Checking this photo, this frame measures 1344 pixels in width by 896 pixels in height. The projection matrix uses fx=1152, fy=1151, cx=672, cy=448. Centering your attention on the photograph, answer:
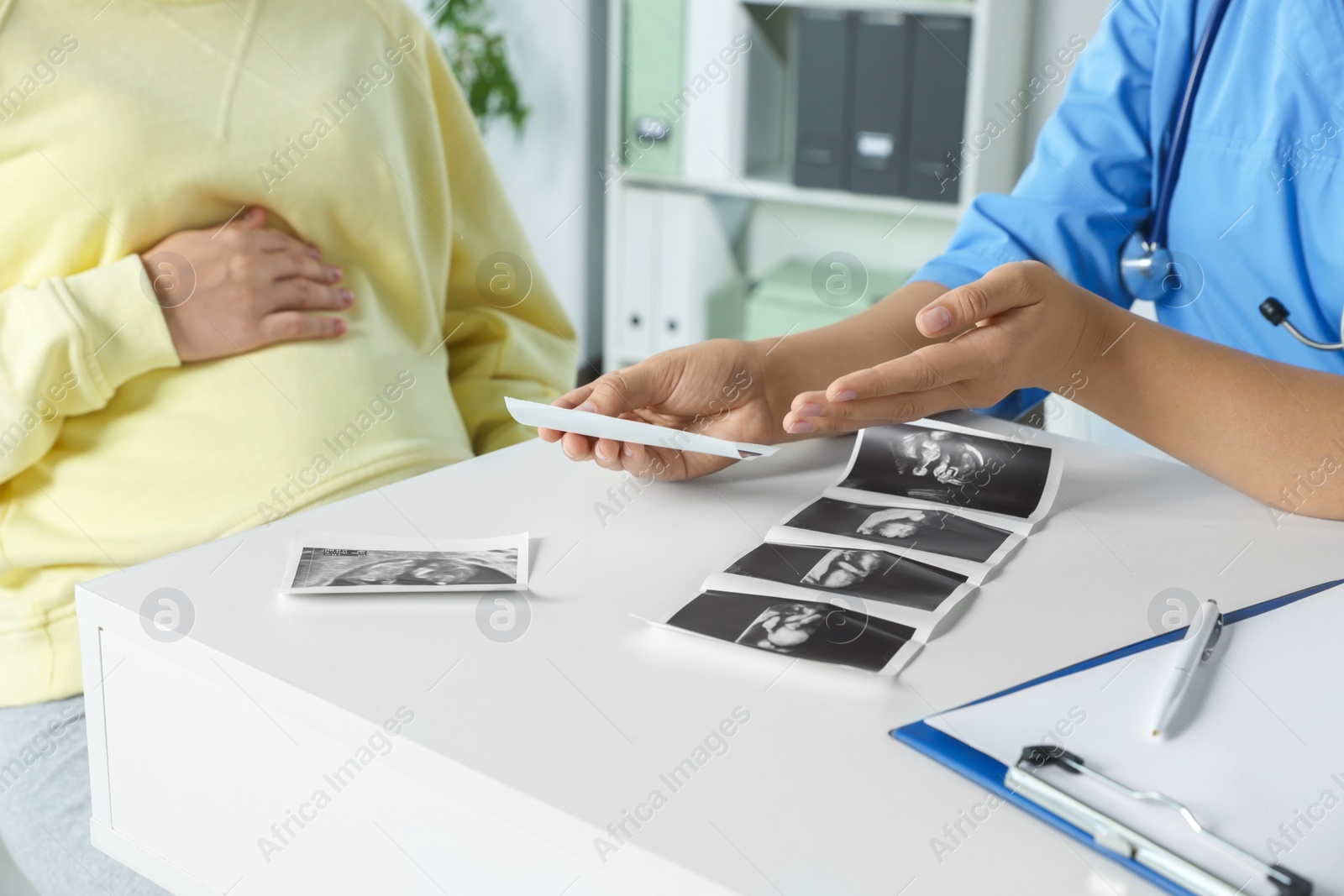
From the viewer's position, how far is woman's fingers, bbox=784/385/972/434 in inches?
30.9

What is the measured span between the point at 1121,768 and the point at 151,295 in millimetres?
915

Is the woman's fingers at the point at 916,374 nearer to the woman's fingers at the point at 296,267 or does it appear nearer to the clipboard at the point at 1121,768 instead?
the clipboard at the point at 1121,768

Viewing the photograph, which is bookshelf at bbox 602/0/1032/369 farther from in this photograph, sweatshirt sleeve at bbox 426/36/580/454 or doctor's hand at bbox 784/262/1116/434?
doctor's hand at bbox 784/262/1116/434

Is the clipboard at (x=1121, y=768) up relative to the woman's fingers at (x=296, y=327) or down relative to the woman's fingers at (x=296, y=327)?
down

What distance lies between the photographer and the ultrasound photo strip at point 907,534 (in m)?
0.75

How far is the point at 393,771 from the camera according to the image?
0.56 m

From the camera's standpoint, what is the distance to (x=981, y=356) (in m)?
0.82

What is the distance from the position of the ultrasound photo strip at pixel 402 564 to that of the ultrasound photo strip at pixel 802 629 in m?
0.12

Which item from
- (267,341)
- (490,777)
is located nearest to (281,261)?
(267,341)

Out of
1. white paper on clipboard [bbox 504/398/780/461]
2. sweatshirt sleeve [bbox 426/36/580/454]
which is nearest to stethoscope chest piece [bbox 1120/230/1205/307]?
white paper on clipboard [bbox 504/398/780/461]

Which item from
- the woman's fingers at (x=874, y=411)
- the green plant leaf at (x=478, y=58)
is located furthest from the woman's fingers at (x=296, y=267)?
the green plant leaf at (x=478, y=58)

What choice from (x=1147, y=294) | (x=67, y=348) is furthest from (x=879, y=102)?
(x=67, y=348)

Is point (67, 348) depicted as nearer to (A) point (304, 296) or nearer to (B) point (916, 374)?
(A) point (304, 296)

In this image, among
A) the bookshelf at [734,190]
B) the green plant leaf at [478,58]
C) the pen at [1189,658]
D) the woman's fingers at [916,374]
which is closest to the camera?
the pen at [1189,658]
